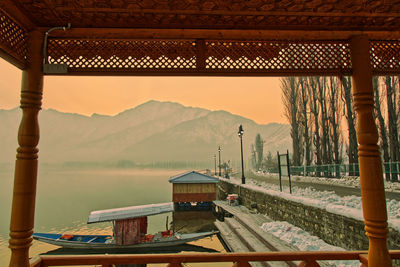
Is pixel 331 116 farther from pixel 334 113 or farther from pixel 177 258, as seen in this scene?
pixel 177 258

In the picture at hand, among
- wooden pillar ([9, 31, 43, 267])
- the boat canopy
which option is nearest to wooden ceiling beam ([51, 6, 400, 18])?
wooden pillar ([9, 31, 43, 267])

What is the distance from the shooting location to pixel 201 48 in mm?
3393

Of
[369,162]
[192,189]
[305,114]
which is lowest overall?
[192,189]

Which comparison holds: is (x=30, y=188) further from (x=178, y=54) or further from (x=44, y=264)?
(x=178, y=54)

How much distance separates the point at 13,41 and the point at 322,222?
8.97 metres

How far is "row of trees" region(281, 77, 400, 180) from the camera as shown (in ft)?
48.6

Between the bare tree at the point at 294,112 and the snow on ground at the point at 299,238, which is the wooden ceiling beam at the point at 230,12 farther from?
the bare tree at the point at 294,112

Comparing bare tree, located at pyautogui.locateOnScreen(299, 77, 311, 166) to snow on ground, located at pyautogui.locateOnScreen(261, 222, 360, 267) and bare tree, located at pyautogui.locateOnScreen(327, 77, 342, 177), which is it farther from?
snow on ground, located at pyautogui.locateOnScreen(261, 222, 360, 267)

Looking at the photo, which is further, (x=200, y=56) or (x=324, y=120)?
(x=324, y=120)

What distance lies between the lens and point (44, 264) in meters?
2.92

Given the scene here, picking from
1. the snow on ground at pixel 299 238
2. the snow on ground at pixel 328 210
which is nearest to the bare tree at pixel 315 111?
the snow on ground at pixel 328 210

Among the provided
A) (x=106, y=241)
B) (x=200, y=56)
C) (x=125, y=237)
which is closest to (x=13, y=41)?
(x=200, y=56)

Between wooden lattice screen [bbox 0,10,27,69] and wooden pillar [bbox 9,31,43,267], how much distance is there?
10 cm

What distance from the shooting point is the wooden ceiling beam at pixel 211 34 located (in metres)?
3.22
